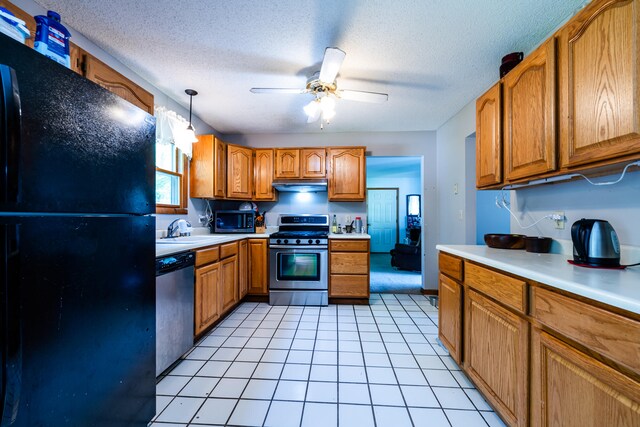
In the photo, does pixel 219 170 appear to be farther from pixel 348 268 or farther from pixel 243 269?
→ pixel 348 268

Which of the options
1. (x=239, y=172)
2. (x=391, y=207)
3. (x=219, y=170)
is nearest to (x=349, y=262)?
(x=239, y=172)

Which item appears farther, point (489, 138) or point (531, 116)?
point (489, 138)

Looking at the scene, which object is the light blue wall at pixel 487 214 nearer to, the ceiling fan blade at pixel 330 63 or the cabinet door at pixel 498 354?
the cabinet door at pixel 498 354

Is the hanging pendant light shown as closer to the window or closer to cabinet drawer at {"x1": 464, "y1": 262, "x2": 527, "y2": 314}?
the window

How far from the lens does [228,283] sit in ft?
9.34

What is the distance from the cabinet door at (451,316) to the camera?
5.95 ft

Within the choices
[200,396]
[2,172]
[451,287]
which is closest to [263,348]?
[200,396]

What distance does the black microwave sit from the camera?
3.59 metres

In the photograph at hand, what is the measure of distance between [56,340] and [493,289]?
186 centimetres

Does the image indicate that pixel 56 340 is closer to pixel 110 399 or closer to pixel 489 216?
pixel 110 399

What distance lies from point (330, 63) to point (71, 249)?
1752 mm

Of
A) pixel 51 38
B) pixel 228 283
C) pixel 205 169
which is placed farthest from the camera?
pixel 205 169

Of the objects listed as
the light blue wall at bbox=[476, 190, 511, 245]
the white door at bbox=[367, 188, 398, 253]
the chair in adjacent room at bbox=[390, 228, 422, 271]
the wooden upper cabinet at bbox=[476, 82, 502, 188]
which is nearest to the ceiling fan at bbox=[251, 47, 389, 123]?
the wooden upper cabinet at bbox=[476, 82, 502, 188]

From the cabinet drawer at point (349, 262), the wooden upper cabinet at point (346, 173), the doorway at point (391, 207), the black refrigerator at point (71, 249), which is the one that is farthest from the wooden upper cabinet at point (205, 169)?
the doorway at point (391, 207)
